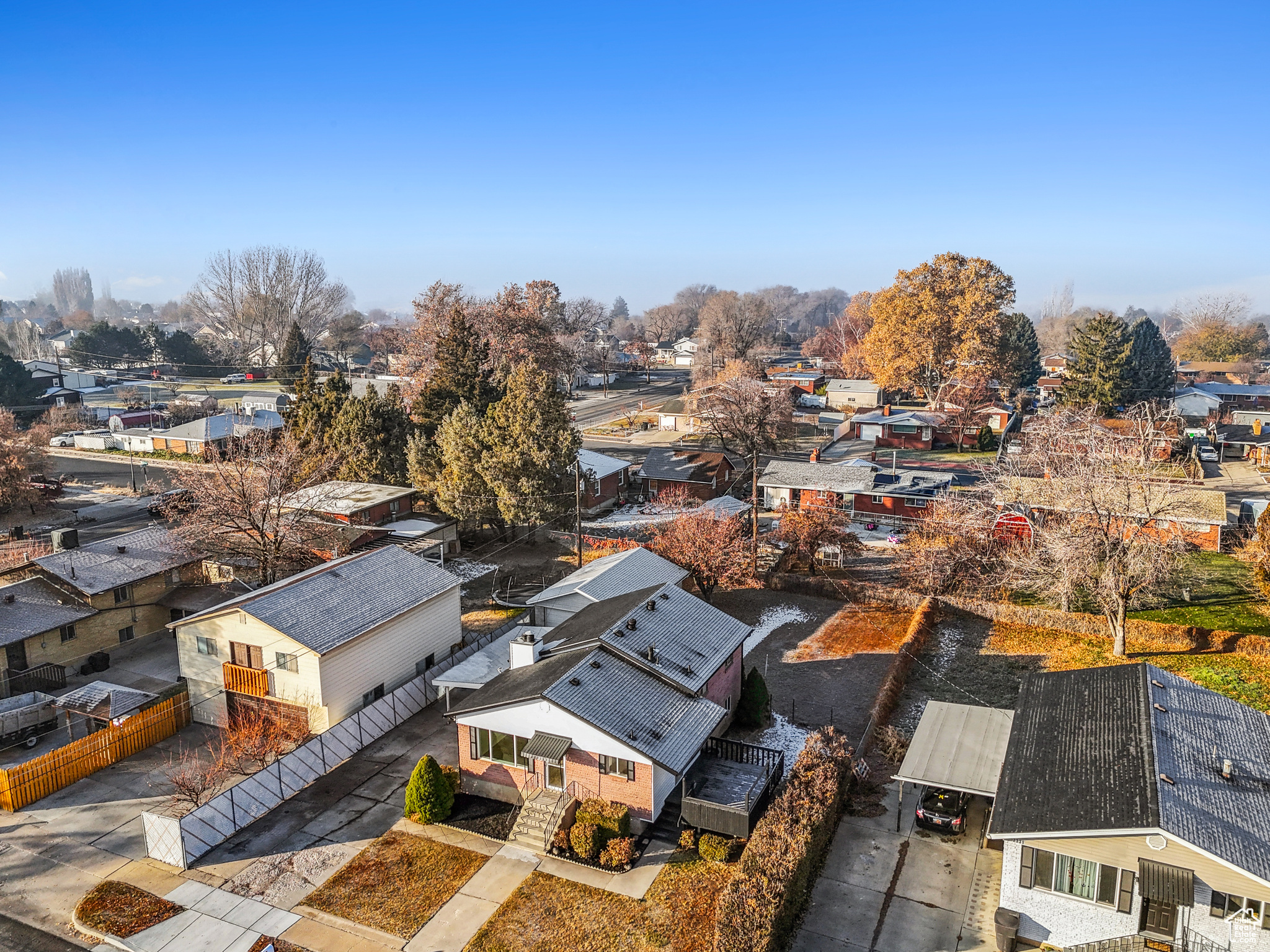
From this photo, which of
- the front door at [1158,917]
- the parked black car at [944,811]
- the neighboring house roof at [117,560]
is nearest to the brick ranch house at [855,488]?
the parked black car at [944,811]

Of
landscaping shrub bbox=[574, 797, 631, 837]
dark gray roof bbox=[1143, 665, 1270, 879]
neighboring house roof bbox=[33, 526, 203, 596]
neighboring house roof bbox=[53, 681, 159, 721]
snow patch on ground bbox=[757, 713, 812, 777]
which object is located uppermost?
neighboring house roof bbox=[33, 526, 203, 596]

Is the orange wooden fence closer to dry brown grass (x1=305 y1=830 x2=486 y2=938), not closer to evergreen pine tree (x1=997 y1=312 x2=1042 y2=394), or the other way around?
dry brown grass (x1=305 y1=830 x2=486 y2=938)

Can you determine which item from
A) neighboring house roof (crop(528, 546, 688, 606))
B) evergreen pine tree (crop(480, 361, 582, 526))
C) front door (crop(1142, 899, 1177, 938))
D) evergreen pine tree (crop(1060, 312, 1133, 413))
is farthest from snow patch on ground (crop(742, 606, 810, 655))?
evergreen pine tree (crop(1060, 312, 1133, 413))

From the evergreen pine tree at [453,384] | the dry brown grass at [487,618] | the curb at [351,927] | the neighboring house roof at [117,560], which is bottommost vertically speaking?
the curb at [351,927]

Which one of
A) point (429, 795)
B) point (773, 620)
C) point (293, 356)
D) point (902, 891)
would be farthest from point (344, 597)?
point (293, 356)

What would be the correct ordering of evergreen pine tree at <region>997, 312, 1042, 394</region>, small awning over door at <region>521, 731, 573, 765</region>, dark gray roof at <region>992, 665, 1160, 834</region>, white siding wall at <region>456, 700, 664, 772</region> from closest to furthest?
1. dark gray roof at <region>992, 665, 1160, 834</region>
2. white siding wall at <region>456, 700, 664, 772</region>
3. small awning over door at <region>521, 731, 573, 765</region>
4. evergreen pine tree at <region>997, 312, 1042, 394</region>

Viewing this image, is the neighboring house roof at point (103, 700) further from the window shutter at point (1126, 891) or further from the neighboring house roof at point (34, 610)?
the window shutter at point (1126, 891)

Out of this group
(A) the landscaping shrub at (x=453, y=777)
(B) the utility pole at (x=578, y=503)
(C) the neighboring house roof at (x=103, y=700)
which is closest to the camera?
(A) the landscaping shrub at (x=453, y=777)
